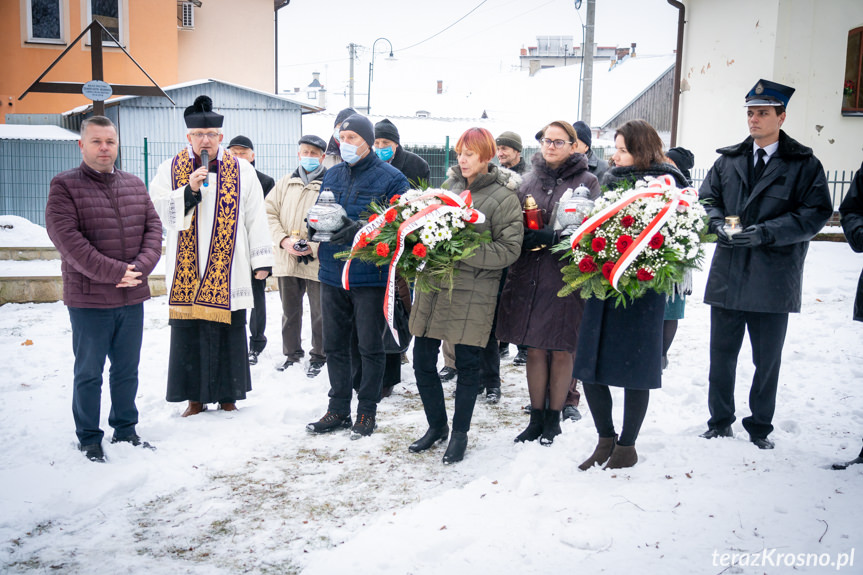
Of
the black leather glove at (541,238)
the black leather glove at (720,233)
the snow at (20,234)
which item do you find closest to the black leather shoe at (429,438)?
the black leather glove at (541,238)

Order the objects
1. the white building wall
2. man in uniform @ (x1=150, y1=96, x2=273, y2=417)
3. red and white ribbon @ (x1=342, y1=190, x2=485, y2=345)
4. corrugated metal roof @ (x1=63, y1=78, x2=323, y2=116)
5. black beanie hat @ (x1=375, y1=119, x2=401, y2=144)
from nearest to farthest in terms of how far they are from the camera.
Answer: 1. red and white ribbon @ (x1=342, y1=190, x2=485, y2=345)
2. man in uniform @ (x1=150, y1=96, x2=273, y2=417)
3. black beanie hat @ (x1=375, y1=119, x2=401, y2=144)
4. the white building wall
5. corrugated metal roof @ (x1=63, y1=78, x2=323, y2=116)

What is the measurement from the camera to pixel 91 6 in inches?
748

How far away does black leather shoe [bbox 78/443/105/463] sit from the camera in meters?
4.55

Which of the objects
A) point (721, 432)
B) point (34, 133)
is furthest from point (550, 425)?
point (34, 133)

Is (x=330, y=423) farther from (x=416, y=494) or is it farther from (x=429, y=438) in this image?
(x=416, y=494)

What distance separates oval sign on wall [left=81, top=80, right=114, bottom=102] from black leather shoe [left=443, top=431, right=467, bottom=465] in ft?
19.4

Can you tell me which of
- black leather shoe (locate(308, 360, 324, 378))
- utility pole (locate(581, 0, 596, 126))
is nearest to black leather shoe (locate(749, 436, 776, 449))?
black leather shoe (locate(308, 360, 324, 378))

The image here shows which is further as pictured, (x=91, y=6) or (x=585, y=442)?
(x=91, y=6)

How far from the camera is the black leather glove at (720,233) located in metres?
4.54

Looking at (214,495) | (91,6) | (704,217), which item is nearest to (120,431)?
(214,495)

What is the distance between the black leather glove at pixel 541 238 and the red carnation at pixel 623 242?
2.40ft

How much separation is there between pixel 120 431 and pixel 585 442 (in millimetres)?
3141

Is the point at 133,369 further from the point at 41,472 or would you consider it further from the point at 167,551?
the point at 167,551

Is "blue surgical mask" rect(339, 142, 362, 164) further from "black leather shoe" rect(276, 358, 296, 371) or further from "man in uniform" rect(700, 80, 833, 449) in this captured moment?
"black leather shoe" rect(276, 358, 296, 371)
